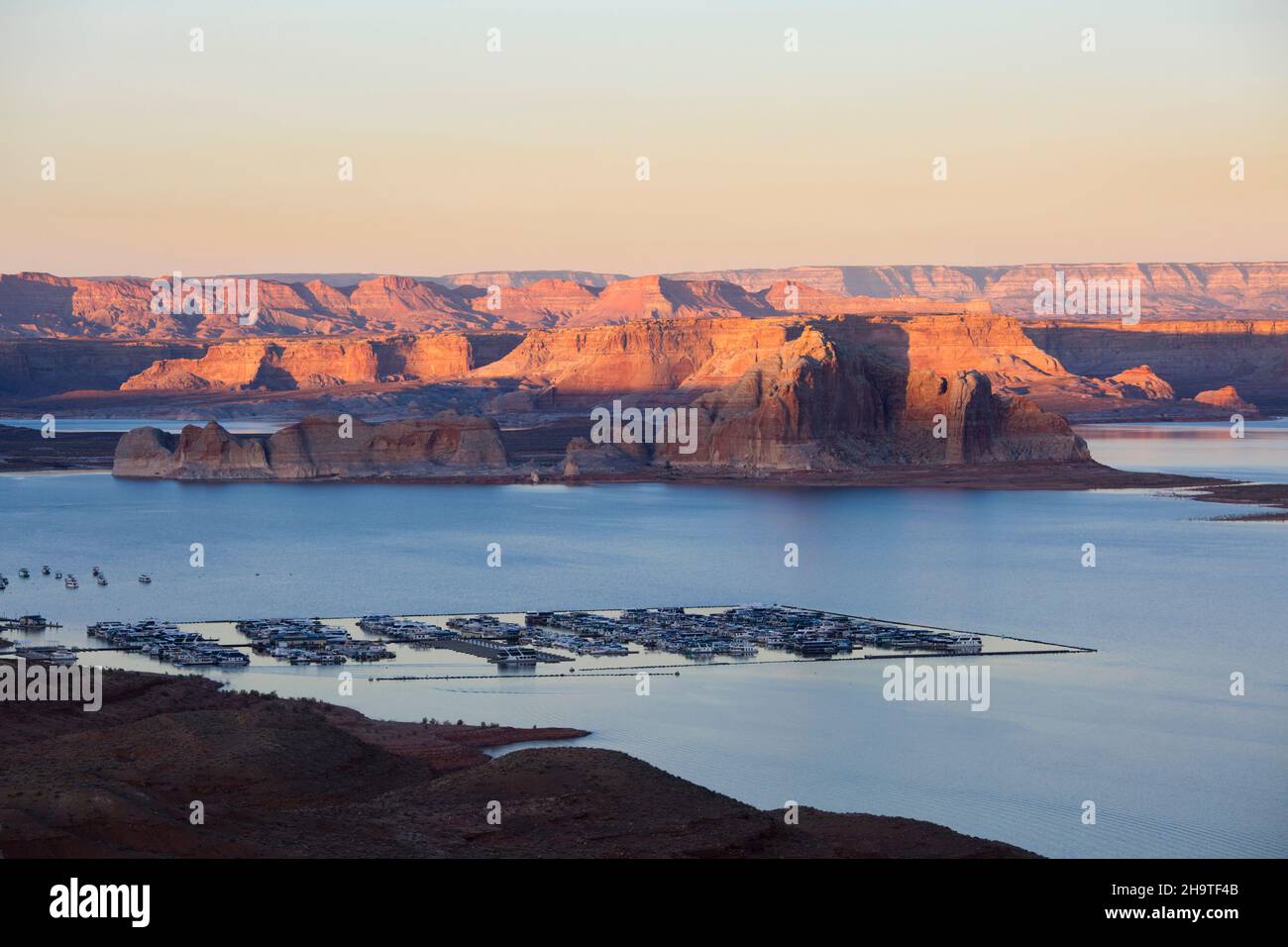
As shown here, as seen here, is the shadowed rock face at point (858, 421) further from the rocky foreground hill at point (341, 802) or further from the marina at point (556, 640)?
the rocky foreground hill at point (341, 802)

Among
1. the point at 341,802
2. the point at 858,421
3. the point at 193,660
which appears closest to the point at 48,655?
the point at 193,660

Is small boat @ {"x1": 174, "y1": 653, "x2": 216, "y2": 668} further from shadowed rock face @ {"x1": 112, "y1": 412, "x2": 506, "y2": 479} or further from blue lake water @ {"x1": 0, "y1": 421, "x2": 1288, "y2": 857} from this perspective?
shadowed rock face @ {"x1": 112, "y1": 412, "x2": 506, "y2": 479}

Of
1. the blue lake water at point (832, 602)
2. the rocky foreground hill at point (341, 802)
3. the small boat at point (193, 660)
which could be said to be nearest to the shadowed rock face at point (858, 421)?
the blue lake water at point (832, 602)

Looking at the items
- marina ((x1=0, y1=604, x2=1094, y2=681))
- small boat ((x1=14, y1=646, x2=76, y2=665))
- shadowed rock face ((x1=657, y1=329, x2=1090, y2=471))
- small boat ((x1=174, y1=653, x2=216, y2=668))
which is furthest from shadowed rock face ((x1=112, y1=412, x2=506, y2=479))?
small boat ((x1=174, y1=653, x2=216, y2=668))

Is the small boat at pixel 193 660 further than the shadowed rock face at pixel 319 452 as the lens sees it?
No
